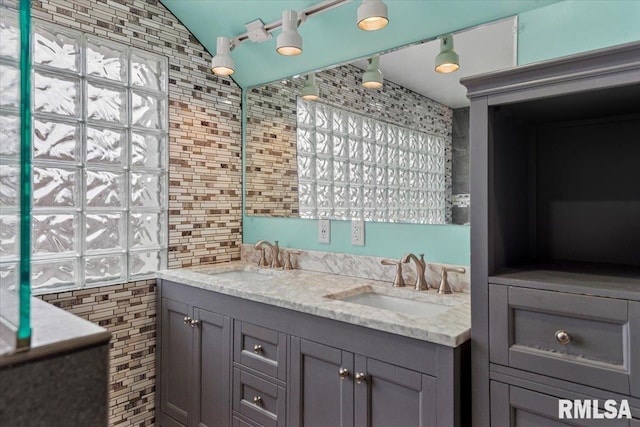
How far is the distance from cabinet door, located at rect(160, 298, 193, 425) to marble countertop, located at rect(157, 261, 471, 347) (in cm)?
19

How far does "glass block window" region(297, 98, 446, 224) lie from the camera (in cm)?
191

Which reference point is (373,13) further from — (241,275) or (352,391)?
(241,275)

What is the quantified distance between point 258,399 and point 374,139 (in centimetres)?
136

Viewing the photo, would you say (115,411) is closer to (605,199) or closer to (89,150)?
(89,150)

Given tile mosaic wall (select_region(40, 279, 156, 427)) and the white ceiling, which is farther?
tile mosaic wall (select_region(40, 279, 156, 427))

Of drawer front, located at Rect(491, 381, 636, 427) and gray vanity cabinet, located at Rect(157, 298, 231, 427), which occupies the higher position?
drawer front, located at Rect(491, 381, 636, 427)

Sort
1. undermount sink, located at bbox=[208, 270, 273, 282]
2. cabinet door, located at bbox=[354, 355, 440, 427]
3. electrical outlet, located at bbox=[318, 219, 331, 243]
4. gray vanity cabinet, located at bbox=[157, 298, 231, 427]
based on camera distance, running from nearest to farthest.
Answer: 1. cabinet door, located at bbox=[354, 355, 440, 427]
2. gray vanity cabinet, located at bbox=[157, 298, 231, 427]
3. electrical outlet, located at bbox=[318, 219, 331, 243]
4. undermount sink, located at bbox=[208, 270, 273, 282]

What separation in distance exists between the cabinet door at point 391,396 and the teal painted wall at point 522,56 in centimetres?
69

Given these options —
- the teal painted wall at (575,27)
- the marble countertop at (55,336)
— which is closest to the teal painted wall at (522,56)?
the teal painted wall at (575,27)

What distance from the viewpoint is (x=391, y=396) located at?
1.33 meters

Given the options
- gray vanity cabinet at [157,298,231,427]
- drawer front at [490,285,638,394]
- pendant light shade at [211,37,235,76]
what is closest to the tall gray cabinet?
drawer front at [490,285,638,394]

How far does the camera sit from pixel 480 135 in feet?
4.02
